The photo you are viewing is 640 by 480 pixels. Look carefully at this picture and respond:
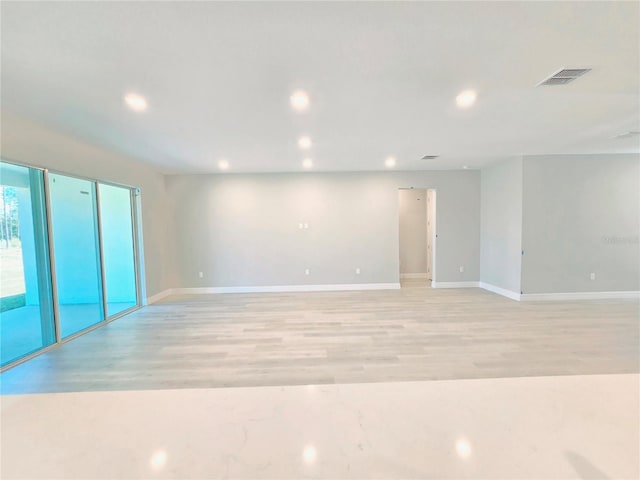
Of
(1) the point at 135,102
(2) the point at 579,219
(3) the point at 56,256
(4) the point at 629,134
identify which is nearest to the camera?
(1) the point at 135,102

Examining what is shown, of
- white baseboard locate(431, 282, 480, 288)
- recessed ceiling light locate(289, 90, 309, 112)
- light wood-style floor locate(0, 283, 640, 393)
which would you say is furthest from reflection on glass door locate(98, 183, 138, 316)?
white baseboard locate(431, 282, 480, 288)

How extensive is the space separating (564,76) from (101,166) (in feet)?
19.1

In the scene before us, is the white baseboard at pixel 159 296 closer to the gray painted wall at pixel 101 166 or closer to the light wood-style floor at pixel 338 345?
the gray painted wall at pixel 101 166

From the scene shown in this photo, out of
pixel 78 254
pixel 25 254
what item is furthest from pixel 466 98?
pixel 78 254

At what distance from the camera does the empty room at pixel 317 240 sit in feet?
5.10

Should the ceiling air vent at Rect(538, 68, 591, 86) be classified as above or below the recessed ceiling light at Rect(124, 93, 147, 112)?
below

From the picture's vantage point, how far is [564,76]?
220 centimetres

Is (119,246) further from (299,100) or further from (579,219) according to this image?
(579,219)

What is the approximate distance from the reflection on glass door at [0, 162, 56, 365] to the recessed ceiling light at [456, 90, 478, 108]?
4.85m

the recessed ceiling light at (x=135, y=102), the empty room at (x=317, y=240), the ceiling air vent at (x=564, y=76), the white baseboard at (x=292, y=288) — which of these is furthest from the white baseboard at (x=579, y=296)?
the recessed ceiling light at (x=135, y=102)

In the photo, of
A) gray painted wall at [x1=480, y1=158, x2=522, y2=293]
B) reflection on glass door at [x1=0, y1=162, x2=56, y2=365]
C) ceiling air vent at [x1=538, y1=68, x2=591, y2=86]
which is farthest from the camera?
gray painted wall at [x1=480, y1=158, x2=522, y2=293]

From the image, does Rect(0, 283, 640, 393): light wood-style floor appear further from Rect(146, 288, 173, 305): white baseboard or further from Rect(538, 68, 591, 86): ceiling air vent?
Rect(538, 68, 591, 86): ceiling air vent

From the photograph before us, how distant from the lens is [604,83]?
2.33m

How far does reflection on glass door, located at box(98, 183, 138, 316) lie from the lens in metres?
5.12
